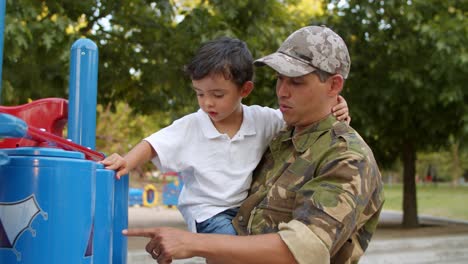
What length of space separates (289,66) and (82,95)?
1.80 ft

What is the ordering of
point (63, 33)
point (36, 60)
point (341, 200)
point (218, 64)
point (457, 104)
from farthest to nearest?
1. point (457, 104)
2. point (36, 60)
3. point (63, 33)
4. point (218, 64)
5. point (341, 200)

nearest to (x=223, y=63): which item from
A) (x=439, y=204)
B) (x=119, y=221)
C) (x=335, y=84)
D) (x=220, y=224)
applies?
(x=335, y=84)

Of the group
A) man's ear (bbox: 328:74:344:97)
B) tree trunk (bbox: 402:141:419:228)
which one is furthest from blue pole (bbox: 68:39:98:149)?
tree trunk (bbox: 402:141:419:228)

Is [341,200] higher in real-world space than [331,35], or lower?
lower

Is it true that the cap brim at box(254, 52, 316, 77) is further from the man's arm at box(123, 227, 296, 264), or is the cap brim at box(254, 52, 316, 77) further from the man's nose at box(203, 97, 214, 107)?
the man's arm at box(123, 227, 296, 264)

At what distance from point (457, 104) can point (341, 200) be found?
22.5 feet

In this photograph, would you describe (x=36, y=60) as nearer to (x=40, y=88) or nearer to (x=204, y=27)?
(x=40, y=88)

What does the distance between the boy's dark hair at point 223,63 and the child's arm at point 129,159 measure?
0.87 ft

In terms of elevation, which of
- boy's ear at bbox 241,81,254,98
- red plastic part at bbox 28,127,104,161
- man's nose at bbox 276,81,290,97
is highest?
boy's ear at bbox 241,81,254,98

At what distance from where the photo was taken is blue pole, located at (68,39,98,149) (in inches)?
64.0

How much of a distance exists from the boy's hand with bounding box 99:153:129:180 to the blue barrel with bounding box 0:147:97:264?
0.27m

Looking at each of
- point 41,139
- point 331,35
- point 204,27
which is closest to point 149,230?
point 41,139

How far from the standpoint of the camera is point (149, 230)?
144 centimetres

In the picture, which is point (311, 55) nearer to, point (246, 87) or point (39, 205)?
point (246, 87)
